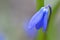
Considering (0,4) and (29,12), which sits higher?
(0,4)

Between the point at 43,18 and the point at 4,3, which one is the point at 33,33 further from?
the point at 4,3

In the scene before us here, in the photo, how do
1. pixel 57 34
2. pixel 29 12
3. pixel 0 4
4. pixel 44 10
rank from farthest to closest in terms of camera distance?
pixel 29 12 < pixel 0 4 < pixel 44 10 < pixel 57 34

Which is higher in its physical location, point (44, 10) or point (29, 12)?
point (29, 12)

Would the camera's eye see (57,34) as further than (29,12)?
No

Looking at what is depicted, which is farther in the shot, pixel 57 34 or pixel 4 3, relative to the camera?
pixel 4 3

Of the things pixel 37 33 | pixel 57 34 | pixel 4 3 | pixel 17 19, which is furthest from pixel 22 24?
pixel 57 34

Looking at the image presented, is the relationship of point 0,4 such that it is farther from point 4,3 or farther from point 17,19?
point 17,19

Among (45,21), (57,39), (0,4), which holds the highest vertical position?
(0,4)

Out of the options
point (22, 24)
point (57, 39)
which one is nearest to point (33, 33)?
point (22, 24)

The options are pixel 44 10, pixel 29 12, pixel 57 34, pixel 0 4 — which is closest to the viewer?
pixel 57 34
